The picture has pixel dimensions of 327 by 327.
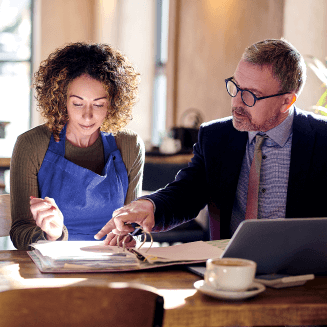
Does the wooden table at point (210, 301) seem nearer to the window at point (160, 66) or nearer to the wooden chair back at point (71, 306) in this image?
the wooden chair back at point (71, 306)

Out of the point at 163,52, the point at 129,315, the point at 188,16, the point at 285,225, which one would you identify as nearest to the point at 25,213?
the point at 285,225

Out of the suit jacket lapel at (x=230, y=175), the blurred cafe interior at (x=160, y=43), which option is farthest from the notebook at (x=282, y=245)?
the blurred cafe interior at (x=160, y=43)

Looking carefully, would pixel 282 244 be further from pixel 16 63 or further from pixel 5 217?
pixel 16 63

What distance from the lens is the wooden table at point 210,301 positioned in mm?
766

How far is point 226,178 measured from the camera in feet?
5.15

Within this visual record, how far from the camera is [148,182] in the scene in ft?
11.7

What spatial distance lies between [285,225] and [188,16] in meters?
5.50

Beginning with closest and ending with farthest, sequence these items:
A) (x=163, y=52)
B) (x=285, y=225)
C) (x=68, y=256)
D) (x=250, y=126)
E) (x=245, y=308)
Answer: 1. (x=245, y=308)
2. (x=285, y=225)
3. (x=68, y=256)
4. (x=250, y=126)
5. (x=163, y=52)

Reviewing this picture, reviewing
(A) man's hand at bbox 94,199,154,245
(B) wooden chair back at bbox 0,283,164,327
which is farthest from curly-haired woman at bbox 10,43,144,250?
(B) wooden chair back at bbox 0,283,164,327

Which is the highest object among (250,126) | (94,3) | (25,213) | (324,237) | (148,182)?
(94,3)

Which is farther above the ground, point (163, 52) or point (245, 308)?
point (163, 52)

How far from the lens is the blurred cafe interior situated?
188 inches

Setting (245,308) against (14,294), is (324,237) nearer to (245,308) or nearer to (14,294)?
(245,308)

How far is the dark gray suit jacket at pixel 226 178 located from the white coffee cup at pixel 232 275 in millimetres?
553
